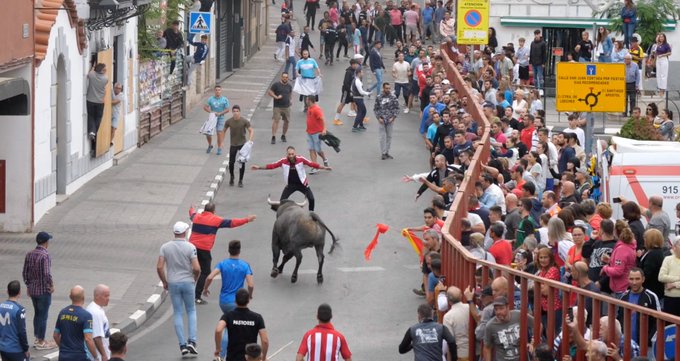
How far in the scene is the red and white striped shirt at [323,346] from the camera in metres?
13.6

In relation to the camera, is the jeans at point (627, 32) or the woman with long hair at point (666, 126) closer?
the woman with long hair at point (666, 126)

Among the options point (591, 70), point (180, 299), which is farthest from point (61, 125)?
point (180, 299)

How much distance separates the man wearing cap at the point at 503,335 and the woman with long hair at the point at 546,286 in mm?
361

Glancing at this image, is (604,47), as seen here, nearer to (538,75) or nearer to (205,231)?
(538,75)

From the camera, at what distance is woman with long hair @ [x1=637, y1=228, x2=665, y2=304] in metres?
15.1

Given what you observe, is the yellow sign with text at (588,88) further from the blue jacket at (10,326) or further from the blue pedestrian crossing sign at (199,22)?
the blue pedestrian crossing sign at (199,22)

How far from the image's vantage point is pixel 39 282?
1681 centimetres

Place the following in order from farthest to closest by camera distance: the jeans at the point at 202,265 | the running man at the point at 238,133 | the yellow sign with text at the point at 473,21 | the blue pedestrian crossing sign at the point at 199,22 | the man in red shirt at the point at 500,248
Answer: the yellow sign with text at the point at 473,21 < the blue pedestrian crossing sign at the point at 199,22 < the running man at the point at 238,133 < the jeans at the point at 202,265 < the man in red shirt at the point at 500,248

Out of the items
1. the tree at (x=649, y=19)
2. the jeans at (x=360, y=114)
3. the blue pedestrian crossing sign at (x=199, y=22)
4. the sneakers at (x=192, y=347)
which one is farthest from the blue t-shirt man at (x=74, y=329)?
the tree at (x=649, y=19)

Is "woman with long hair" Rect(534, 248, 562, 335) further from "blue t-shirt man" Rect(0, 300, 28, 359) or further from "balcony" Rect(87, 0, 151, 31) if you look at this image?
"balcony" Rect(87, 0, 151, 31)

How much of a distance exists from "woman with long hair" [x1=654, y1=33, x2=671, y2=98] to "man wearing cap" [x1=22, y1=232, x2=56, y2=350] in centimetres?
2539

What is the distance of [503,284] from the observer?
557 inches

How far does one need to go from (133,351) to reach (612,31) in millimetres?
28039

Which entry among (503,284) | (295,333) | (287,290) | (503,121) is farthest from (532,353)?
(503,121)
